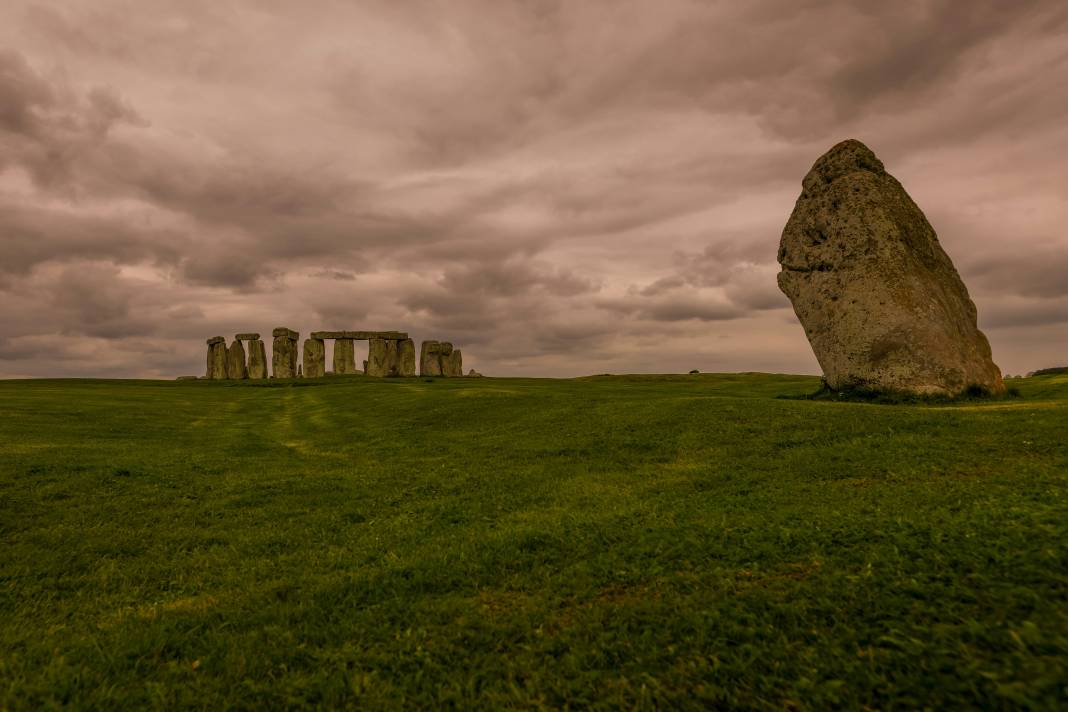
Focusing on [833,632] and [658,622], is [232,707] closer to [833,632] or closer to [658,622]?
[658,622]

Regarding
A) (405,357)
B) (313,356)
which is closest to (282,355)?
(313,356)

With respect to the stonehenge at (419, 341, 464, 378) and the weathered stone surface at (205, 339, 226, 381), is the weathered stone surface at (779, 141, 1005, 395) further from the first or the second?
the weathered stone surface at (205, 339, 226, 381)

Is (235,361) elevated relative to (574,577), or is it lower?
elevated

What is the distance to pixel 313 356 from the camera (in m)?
70.4

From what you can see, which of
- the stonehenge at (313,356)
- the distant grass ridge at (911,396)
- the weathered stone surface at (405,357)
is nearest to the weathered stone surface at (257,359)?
the stonehenge at (313,356)

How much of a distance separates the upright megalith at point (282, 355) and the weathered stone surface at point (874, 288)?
59.3 m

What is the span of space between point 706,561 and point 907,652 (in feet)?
8.54

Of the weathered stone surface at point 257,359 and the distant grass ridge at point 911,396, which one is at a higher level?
the weathered stone surface at point 257,359

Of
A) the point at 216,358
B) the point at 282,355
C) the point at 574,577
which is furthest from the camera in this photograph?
the point at 216,358

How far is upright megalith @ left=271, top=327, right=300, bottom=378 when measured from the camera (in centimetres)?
6988

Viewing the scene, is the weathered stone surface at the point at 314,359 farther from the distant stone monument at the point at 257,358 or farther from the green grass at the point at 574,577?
the green grass at the point at 574,577

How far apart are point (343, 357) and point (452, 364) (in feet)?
44.1

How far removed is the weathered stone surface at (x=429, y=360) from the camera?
74.2 metres

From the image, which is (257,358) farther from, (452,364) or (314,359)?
(452,364)
